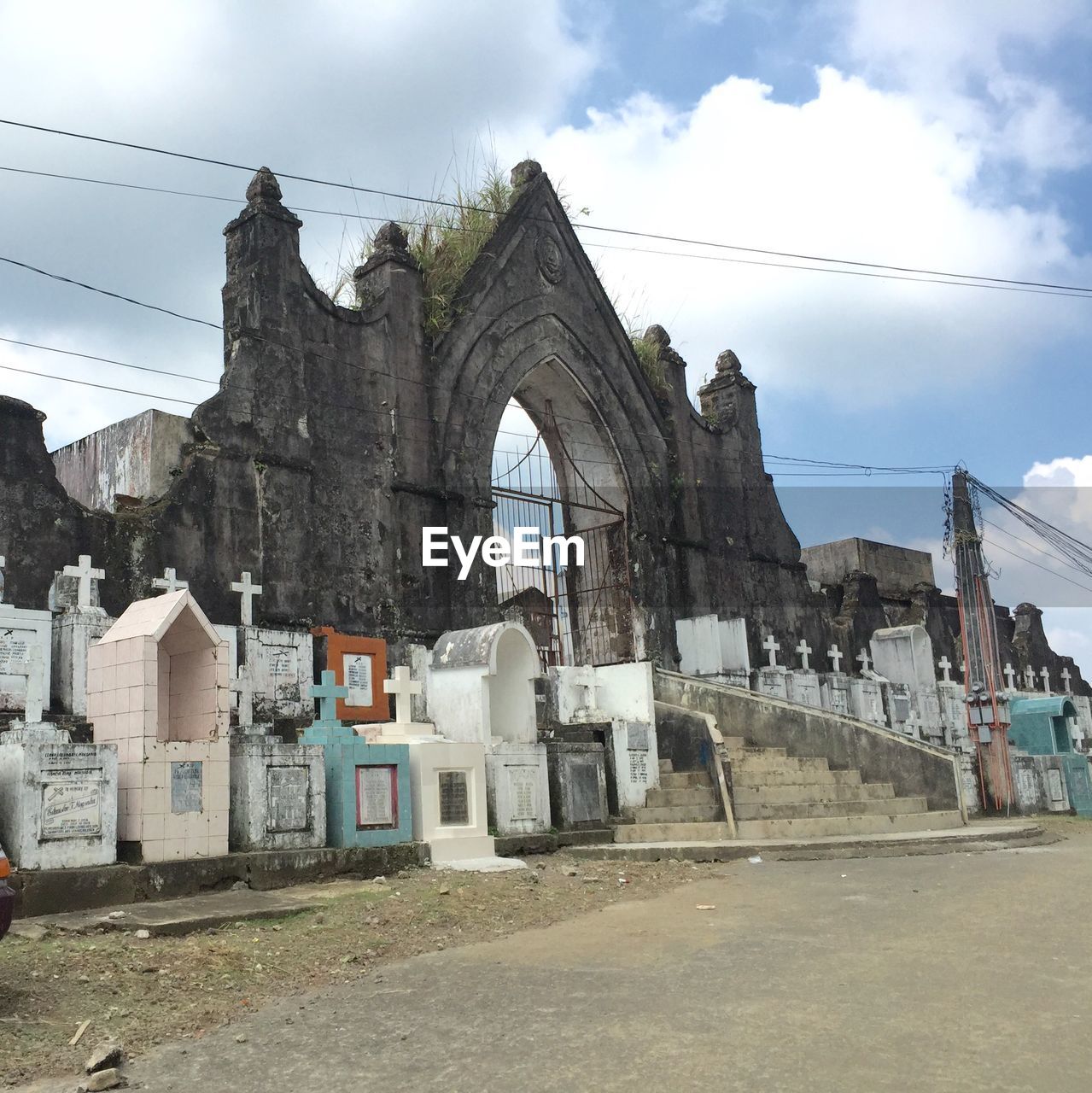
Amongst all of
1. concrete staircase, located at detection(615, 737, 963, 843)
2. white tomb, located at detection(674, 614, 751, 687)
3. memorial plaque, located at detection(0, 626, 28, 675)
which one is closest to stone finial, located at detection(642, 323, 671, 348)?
white tomb, located at detection(674, 614, 751, 687)

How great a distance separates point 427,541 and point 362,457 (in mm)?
1526

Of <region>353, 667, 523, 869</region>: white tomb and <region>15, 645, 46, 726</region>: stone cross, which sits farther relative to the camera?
<region>15, 645, 46, 726</region>: stone cross

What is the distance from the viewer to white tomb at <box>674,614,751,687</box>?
19.0 meters

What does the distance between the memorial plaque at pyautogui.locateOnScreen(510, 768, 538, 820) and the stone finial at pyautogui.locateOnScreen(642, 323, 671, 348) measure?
12454 millimetres

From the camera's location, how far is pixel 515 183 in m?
20.0

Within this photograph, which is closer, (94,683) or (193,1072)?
(193,1072)

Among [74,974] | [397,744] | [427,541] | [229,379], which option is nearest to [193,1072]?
[74,974]

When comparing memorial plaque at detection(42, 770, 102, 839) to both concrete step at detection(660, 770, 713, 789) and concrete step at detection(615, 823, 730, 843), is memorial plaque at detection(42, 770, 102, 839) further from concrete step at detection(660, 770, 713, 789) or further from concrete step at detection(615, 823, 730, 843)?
concrete step at detection(660, 770, 713, 789)

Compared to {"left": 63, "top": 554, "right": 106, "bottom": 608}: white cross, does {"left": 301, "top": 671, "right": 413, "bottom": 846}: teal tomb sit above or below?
below

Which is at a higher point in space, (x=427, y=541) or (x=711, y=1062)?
(x=427, y=541)

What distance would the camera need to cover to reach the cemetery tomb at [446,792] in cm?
1018

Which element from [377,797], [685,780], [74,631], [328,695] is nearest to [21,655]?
[74,631]

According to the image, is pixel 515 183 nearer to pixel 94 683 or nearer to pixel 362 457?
pixel 362 457

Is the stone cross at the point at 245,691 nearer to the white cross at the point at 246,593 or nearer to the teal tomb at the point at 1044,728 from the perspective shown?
the white cross at the point at 246,593
